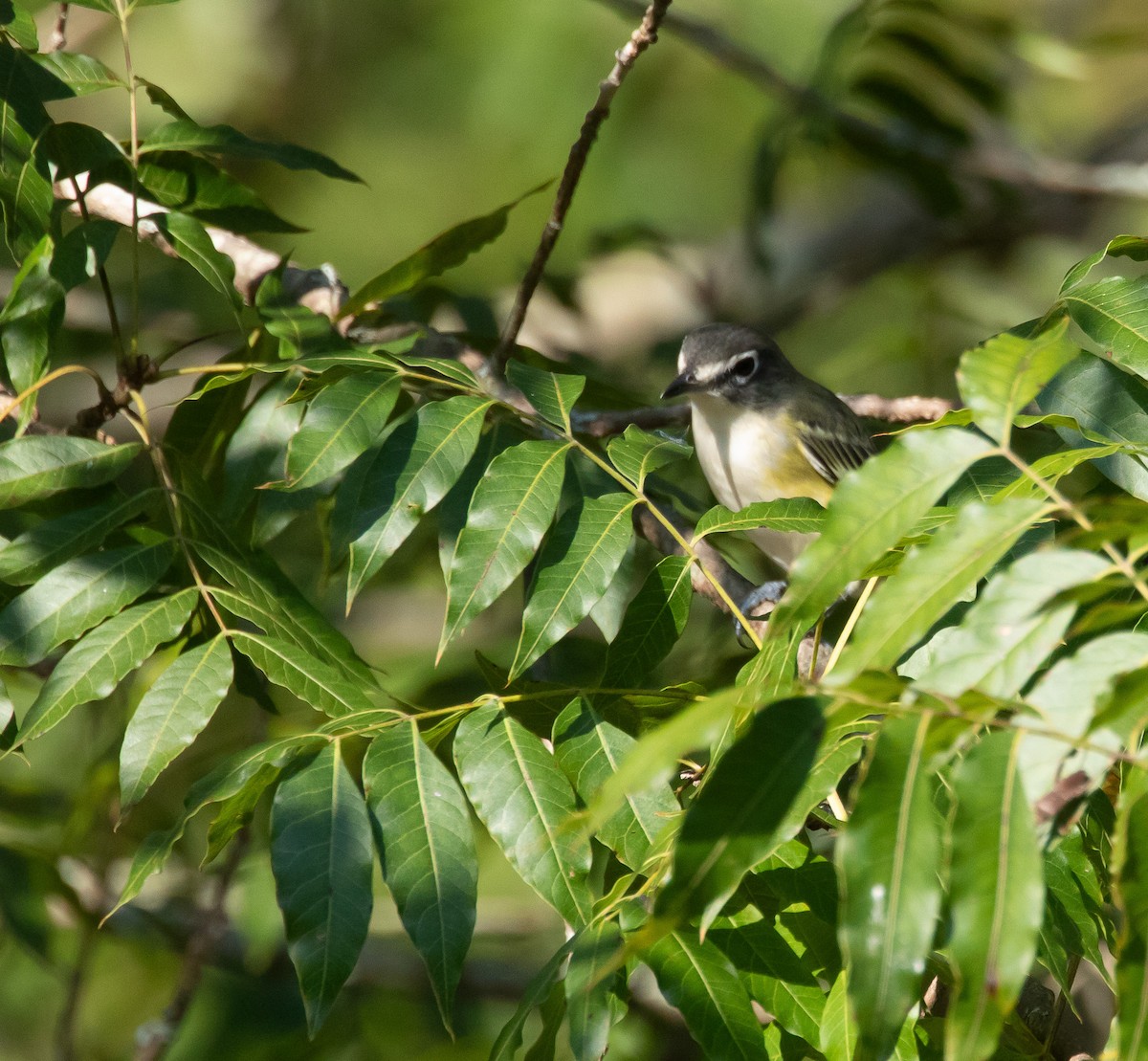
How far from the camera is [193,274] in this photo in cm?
659

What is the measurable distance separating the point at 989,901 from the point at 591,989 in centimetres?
76

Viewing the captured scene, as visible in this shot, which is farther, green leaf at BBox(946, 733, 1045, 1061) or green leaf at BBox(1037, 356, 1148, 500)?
green leaf at BBox(1037, 356, 1148, 500)

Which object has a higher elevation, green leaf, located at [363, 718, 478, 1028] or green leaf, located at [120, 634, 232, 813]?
green leaf, located at [363, 718, 478, 1028]

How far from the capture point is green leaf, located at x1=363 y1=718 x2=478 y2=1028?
2043mm

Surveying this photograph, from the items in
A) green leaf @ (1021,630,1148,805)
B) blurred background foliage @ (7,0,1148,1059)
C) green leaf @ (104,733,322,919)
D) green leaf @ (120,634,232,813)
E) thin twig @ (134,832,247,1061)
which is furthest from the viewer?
blurred background foliage @ (7,0,1148,1059)

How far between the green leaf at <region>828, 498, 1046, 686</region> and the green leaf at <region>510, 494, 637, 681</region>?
760mm

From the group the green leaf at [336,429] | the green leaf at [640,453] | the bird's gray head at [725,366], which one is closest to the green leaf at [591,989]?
the green leaf at [640,453]

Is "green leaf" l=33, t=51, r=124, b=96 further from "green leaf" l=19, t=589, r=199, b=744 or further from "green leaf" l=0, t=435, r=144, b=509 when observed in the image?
"green leaf" l=19, t=589, r=199, b=744

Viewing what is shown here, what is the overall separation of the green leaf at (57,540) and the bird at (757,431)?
7.87ft

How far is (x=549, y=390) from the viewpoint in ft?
9.03

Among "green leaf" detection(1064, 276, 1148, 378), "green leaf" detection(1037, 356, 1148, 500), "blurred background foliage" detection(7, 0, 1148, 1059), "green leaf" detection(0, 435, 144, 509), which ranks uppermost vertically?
"green leaf" detection(1064, 276, 1148, 378)

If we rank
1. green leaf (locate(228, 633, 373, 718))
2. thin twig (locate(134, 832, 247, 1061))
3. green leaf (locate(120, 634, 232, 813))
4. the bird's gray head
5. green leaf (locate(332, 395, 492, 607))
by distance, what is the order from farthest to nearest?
the bird's gray head, thin twig (locate(134, 832, 247, 1061)), green leaf (locate(332, 395, 492, 607)), green leaf (locate(228, 633, 373, 718)), green leaf (locate(120, 634, 232, 813))

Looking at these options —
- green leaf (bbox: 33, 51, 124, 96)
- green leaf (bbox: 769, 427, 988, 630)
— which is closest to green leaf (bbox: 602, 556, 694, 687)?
green leaf (bbox: 769, 427, 988, 630)

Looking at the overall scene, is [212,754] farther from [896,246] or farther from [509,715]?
[896,246]
